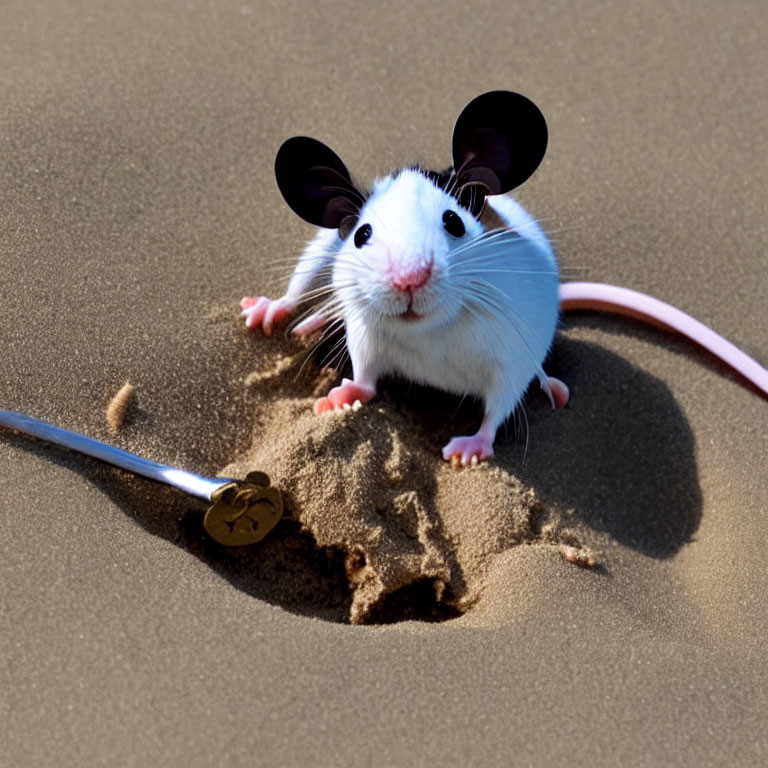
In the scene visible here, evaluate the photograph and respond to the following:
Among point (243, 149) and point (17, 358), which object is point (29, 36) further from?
point (17, 358)

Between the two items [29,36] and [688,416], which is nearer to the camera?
[688,416]

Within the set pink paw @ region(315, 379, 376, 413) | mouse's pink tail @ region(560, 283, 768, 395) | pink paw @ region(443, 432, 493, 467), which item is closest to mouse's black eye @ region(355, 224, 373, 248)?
pink paw @ region(315, 379, 376, 413)

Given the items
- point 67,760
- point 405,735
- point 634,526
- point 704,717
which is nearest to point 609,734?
point 704,717

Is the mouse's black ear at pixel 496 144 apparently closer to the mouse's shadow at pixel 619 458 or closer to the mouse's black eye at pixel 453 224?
the mouse's black eye at pixel 453 224

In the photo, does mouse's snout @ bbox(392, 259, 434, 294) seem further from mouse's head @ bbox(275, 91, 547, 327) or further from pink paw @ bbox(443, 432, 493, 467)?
pink paw @ bbox(443, 432, 493, 467)

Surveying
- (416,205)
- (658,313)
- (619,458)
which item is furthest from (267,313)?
(658,313)

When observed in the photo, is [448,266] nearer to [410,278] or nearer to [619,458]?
[410,278]
